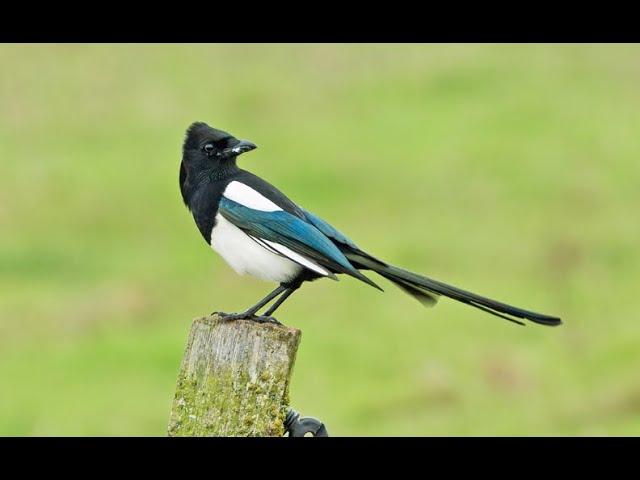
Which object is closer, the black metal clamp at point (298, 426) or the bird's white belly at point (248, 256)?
the black metal clamp at point (298, 426)

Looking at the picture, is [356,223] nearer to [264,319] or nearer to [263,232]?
[263,232]

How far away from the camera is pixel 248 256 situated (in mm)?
6039

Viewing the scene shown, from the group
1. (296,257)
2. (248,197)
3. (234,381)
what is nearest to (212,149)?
(248,197)

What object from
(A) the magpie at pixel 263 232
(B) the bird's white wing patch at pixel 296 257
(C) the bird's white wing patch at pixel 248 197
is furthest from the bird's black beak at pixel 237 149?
(B) the bird's white wing patch at pixel 296 257

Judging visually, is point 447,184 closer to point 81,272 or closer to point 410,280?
point 81,272

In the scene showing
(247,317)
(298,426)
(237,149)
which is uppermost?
(237,149)

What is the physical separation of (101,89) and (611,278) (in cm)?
996

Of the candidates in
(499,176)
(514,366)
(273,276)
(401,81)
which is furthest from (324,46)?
(273,276)

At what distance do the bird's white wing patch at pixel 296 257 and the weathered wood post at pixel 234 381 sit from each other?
0.83 metres

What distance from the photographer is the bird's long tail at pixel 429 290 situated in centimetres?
539

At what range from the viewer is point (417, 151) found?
21.3 meters

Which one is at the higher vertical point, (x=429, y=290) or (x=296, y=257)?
(x=296, y=257)

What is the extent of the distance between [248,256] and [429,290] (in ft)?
2.66

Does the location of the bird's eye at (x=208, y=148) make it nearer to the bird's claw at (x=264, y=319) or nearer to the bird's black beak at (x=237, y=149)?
the bird's black beak at (x=237, y=149)
